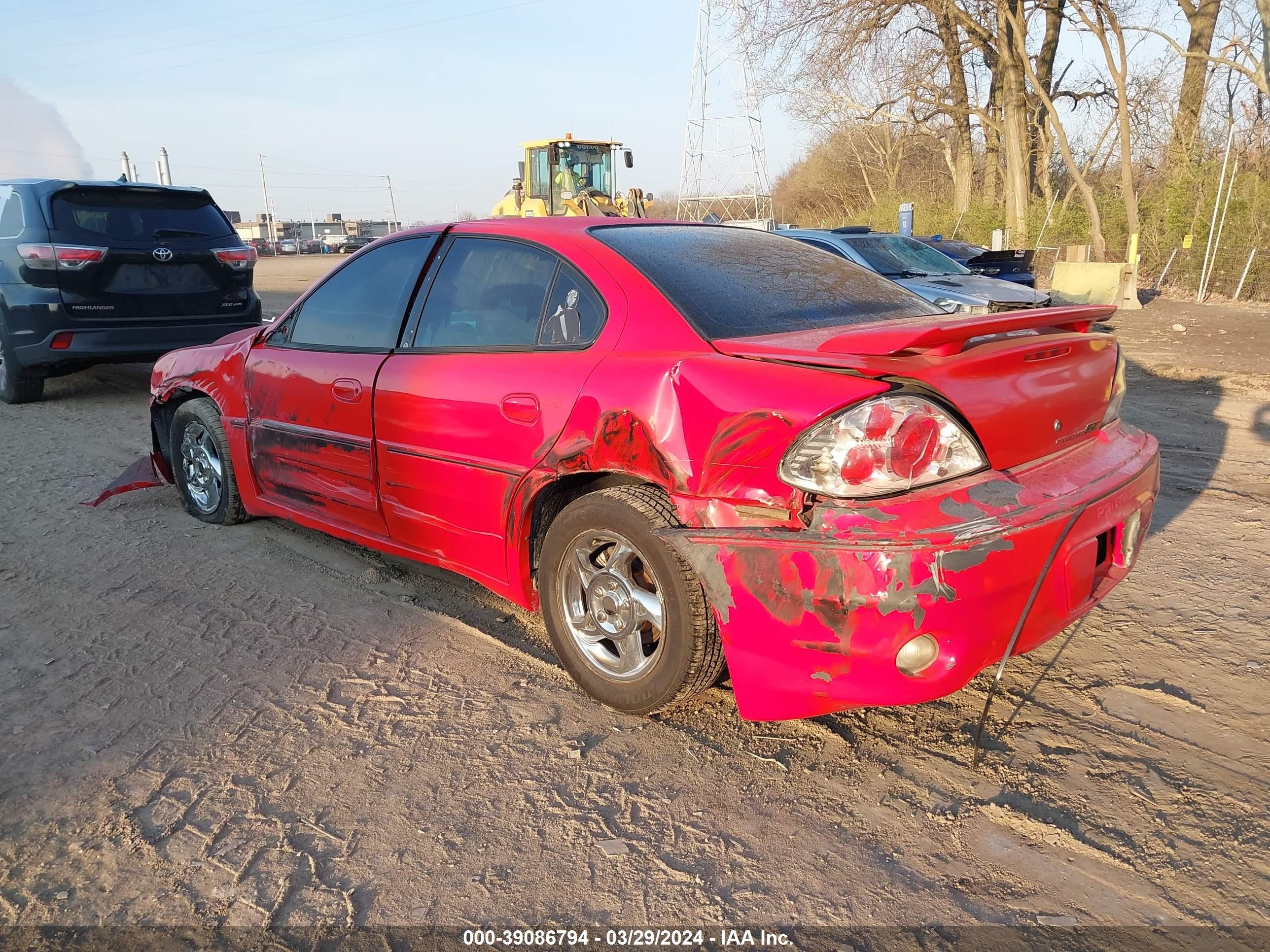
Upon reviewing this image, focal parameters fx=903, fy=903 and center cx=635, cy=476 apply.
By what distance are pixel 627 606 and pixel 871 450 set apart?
907 millimetres

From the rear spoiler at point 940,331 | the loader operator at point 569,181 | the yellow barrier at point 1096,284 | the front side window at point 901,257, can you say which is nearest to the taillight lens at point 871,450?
the rear spoiler at point 940,331

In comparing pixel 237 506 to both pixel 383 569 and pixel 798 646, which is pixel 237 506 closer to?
pixel 383 569

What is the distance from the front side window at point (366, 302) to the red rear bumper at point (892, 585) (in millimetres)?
1813

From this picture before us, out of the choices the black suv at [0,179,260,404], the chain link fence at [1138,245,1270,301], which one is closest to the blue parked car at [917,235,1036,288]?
the chain link fence at [1138,245,1270,301]

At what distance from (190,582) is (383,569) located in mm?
825

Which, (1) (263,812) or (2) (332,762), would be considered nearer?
(1) (263,812)

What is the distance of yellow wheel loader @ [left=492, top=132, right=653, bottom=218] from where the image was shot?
19.4 meters

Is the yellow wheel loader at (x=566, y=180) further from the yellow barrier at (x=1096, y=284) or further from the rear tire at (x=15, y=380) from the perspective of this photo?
the rear tire at (x=15, y=380)

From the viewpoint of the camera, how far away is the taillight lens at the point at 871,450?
2.26 metres

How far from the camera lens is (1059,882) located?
2070 millimetres

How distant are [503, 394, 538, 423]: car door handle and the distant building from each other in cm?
7083

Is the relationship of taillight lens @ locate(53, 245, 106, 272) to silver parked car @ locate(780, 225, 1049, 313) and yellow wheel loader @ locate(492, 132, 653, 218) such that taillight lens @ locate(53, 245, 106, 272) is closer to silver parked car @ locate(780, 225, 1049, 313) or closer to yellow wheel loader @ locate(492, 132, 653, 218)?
silver parked car @ locate(780, 225, 1049, 313)

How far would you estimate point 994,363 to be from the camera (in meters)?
2.44

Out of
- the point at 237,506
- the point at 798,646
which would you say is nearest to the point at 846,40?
the point at 237,506
